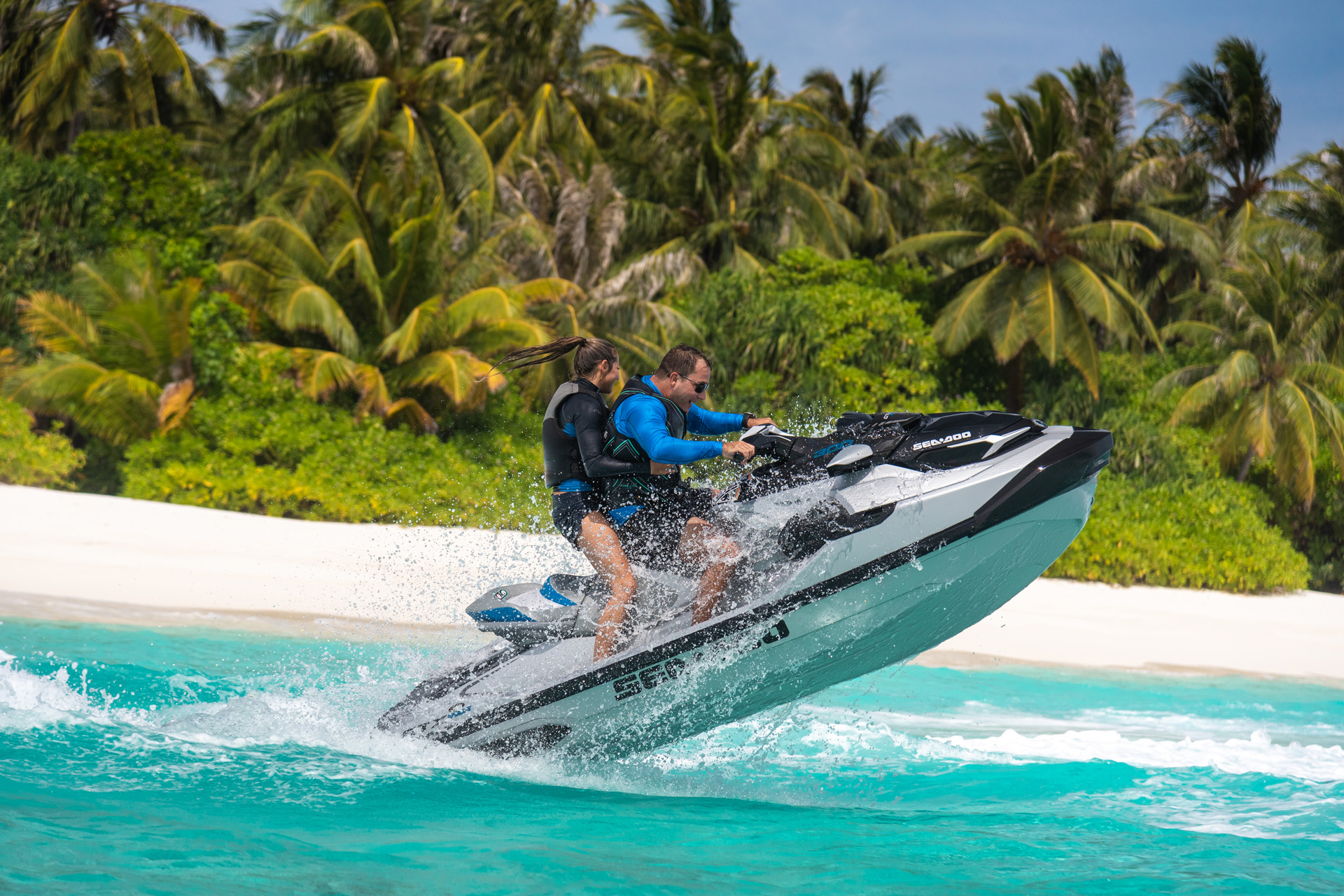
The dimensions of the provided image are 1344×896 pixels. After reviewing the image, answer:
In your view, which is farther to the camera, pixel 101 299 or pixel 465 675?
pixel 101 299

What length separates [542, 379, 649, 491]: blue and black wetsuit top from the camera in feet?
13.1

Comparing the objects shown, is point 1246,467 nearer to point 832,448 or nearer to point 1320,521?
point 1320,521

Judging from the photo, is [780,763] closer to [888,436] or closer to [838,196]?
[888,436]

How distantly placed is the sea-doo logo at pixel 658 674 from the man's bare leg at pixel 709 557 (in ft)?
0.66

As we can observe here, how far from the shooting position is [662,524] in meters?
4.16

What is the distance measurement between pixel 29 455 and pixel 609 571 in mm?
12560

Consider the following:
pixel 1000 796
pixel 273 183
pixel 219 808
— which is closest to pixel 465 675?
pixel 219 808

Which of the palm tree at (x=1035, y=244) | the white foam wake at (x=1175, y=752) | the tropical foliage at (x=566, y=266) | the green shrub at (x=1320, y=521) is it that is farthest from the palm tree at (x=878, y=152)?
the white foam wake at (x=1175, y=752)

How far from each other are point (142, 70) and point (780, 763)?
2278 cm

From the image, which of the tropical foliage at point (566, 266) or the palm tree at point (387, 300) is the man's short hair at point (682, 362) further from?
the palm tree at point (387, 300)

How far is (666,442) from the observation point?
386 cm

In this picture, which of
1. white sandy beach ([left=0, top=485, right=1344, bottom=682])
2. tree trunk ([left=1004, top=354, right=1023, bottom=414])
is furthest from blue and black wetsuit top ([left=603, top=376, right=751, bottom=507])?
tree trunk ([left=1004, top=354, right=1023, bottom=414])

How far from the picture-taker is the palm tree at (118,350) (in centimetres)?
1465

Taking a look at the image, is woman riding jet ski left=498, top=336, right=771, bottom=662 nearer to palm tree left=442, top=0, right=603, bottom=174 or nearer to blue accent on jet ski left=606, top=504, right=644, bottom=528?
blue accent on jet ski left=606, top=504, right=644, bottom=528
